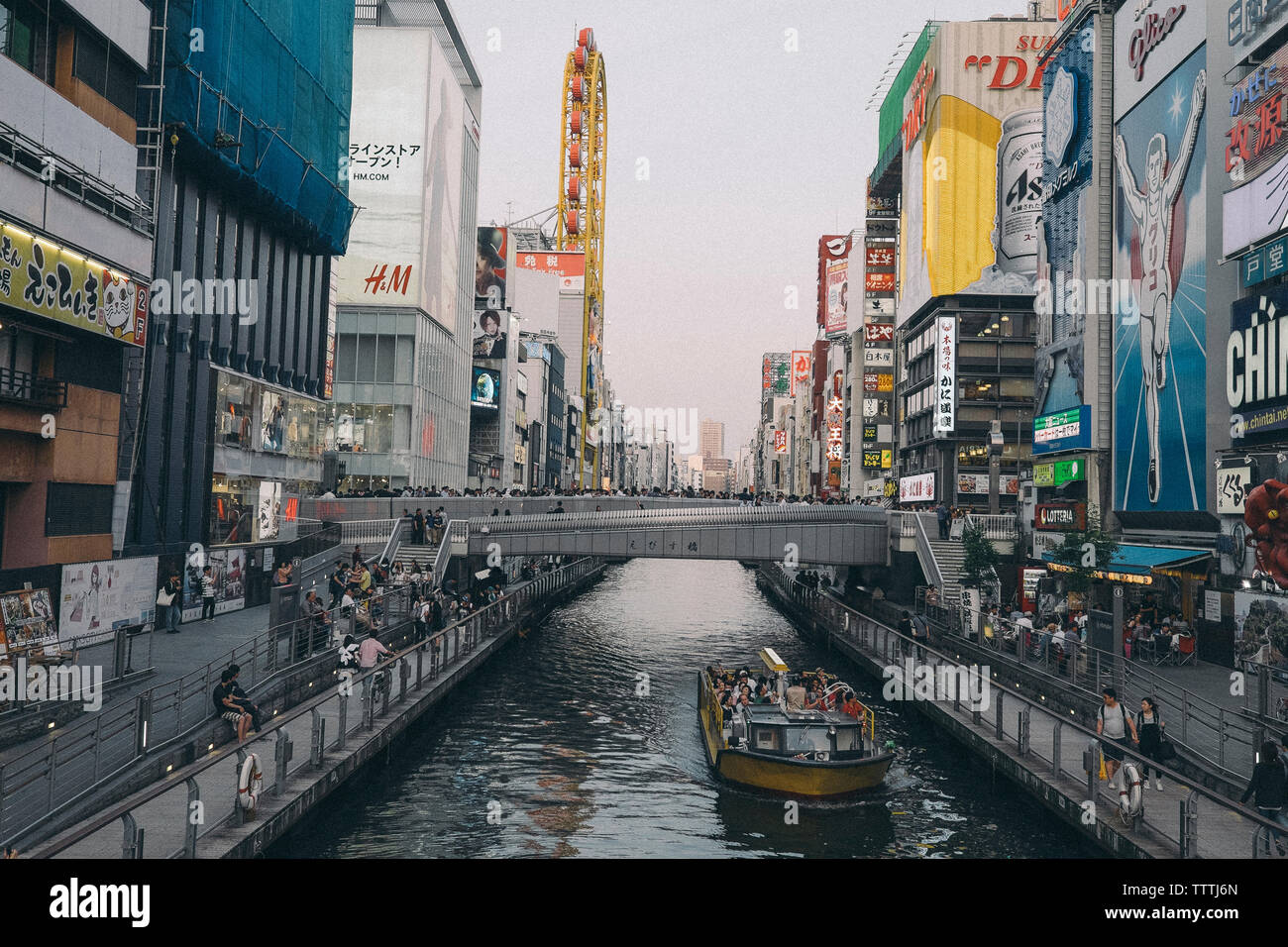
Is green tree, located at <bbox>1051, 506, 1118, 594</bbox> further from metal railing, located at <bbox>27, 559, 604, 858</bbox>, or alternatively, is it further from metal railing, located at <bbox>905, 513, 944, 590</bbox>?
metal railing, located at <bbox>27, 559, 604, 858</bbox>

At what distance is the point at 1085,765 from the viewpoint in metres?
16.6

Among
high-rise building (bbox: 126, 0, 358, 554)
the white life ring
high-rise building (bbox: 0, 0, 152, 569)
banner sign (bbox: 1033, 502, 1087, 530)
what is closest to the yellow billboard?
high-rise building (bbox: 0, 0, 152, 569)

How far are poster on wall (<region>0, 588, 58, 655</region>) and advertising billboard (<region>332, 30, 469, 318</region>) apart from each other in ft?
168

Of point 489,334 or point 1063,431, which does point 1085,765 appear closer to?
point 1063,431

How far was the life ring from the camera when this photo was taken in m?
13.9

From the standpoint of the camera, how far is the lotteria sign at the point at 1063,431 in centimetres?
4278

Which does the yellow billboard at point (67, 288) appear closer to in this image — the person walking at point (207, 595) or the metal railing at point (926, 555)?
the person walking at point (207, 595)

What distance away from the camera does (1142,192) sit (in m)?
38.8

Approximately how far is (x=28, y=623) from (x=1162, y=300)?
3609 cm

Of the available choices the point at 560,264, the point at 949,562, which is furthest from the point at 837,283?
the point at 949,562

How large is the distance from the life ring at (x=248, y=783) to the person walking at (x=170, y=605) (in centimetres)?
1525
